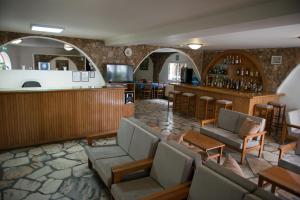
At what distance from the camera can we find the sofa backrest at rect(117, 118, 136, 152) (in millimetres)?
3422

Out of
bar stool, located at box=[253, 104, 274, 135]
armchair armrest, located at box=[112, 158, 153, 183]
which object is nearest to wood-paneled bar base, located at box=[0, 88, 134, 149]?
armchair armrest, located at box=[112, 158, 153, 183]

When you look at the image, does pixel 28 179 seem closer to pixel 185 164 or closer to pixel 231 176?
pixel 185 164

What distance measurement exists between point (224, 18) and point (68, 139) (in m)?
4.23

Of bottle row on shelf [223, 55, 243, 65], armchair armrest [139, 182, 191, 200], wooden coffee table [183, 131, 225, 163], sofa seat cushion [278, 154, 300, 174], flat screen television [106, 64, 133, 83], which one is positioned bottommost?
sofa seat cushion [278, 154, 300, 174]

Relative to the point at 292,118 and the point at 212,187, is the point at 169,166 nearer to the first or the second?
the point at 212,187

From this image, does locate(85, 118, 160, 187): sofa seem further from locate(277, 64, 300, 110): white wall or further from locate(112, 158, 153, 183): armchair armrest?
locate(277, 64, 300, 110): white wall

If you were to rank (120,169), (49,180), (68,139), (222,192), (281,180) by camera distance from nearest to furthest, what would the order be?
(222,192) → (120,169) → (281,180) → (49,180) → (68,139)

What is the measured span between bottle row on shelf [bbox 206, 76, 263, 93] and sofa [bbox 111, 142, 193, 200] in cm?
618

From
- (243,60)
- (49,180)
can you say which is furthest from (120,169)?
(243,60)

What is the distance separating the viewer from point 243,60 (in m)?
8.12

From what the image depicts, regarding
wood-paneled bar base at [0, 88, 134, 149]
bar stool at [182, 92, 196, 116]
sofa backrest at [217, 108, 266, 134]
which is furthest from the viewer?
bar stool at [182, 92, 196, 116]

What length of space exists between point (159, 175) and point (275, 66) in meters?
6.36

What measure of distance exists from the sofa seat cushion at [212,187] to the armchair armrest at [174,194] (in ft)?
0.20

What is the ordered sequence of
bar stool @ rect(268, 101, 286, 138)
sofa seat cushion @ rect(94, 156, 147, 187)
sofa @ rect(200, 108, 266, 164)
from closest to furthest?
sofa seat cushion @ rect(94, 156, 147, 187), sofa @ rect(200, 108, 266, 164), bar stool @ rect(268, 101, 286, 138)
